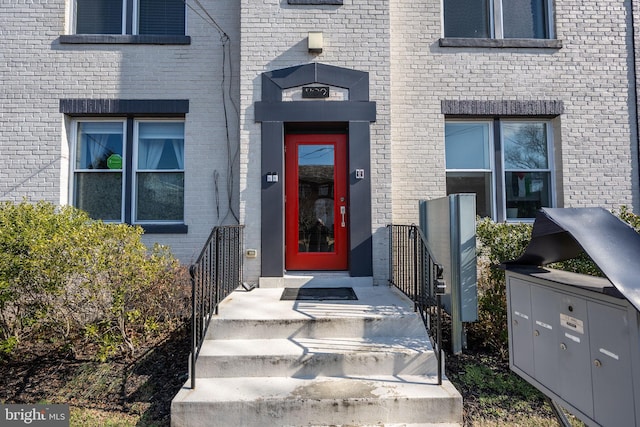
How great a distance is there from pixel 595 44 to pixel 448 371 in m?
6.01

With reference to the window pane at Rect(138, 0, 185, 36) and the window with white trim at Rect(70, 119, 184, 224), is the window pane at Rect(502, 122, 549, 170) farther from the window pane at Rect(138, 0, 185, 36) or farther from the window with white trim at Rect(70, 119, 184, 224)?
the window pane at Rect(138, 0, 185, 36)

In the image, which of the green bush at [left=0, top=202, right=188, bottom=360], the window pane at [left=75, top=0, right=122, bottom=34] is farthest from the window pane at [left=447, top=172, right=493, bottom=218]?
the window pane at [left=75, top=0, right=122, bottom=34]

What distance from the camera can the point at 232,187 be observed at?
5832 millimetres

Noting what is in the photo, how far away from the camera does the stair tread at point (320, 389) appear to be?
9.95 ft

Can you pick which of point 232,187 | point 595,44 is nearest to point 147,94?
point 232,187

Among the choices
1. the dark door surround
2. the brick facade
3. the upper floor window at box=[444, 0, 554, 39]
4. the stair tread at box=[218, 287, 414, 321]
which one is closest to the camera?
the stair tread at box=[218, 287, 414, 321]

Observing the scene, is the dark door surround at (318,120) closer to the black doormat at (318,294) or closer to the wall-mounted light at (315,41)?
the wall-mounted light at (315,41)

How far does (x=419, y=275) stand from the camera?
4082mm

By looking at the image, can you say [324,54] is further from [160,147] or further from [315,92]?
[160,147]

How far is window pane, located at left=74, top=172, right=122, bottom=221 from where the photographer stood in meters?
5.95

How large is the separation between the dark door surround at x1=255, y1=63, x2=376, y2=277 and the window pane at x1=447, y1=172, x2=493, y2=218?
5.40ft

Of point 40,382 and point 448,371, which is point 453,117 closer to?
point 448,371

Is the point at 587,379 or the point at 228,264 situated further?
the point at 228,264

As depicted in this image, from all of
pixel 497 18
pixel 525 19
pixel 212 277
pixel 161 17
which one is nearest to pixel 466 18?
pixel 497 18
